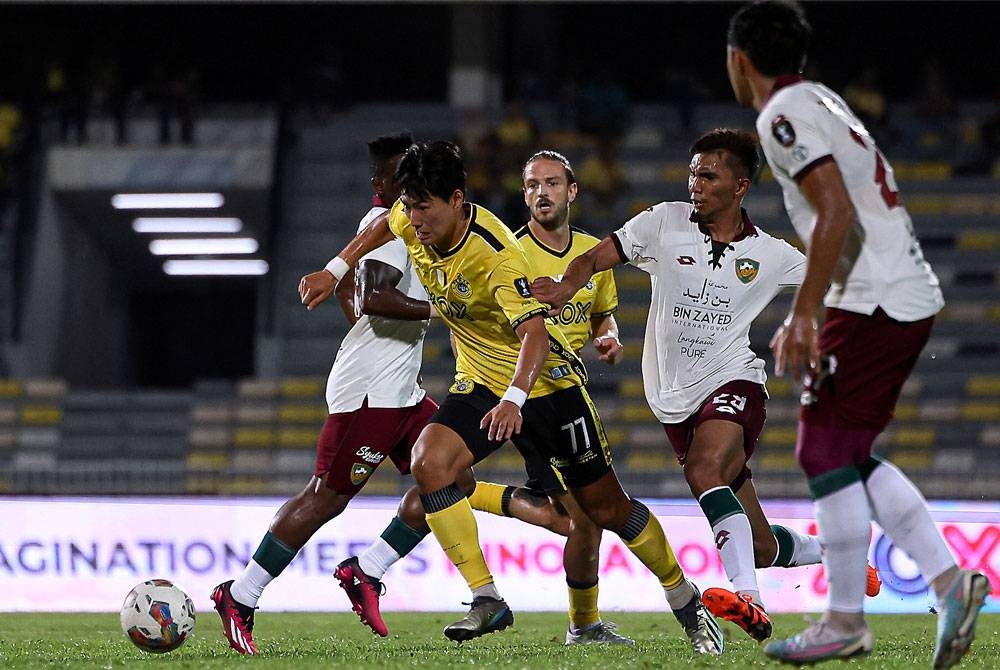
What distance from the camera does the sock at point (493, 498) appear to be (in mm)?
7359

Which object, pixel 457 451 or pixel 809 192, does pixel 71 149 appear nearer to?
pixel 457 451

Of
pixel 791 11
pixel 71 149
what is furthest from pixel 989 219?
pixel 791 11

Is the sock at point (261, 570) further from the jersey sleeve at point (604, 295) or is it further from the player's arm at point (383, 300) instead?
Answer: the jersey sleeve at point (604, 295)

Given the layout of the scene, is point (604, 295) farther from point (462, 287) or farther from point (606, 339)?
point (462, 287)

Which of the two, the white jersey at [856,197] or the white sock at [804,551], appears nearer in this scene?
the white jersey at [856,197]

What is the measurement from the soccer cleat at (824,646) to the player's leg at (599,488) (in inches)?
59.3

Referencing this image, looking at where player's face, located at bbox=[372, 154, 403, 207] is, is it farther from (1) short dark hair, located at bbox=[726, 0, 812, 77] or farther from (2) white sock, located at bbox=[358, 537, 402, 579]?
(1) short dark hair, located at bbox=[726, 0, 812, 77]

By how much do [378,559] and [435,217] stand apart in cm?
186

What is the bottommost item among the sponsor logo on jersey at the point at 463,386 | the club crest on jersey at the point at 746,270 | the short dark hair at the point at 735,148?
the sponsor logo on jersey at the point at 463,386

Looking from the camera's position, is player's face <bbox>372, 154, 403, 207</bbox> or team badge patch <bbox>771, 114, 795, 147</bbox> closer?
team badge patch <bbox>771, 114, 795, 147</bbox>

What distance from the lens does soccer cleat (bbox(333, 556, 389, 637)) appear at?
6469mm

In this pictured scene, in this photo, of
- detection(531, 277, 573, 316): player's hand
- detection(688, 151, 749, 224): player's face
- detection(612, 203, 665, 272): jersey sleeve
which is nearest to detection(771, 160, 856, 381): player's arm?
detection(531, 277, 573, 316): player's hand

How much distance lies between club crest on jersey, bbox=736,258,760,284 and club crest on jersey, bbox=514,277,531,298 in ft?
3.89

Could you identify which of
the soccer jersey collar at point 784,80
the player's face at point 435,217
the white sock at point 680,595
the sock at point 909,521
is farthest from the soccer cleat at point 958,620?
the player's face at point 435,217
